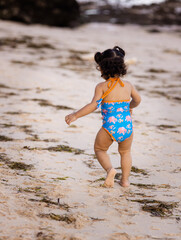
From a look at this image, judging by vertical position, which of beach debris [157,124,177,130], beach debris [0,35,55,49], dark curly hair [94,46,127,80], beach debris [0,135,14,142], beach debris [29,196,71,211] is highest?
dark curly hair [94,46,127,80]

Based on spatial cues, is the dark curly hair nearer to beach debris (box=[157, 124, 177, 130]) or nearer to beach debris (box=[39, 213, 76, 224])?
beach debris (box=[39, 213, 76, 224])

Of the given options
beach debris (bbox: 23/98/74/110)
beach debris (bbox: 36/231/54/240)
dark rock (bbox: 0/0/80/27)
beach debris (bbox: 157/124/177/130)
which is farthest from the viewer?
dark rock (bbox: 0/0/80/27)

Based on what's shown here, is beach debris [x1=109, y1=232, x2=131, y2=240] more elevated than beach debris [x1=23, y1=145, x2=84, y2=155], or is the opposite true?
beach debris [x1=109, y1=232, x2=131, y2=240]

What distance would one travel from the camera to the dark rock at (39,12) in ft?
46.2

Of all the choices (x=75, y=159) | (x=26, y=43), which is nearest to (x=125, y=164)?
Answer: (x=75, y=159)

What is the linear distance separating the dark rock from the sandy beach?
19.9ft

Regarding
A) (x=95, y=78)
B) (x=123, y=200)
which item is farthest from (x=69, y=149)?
(x=95, y=78)

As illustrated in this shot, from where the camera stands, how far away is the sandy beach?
225 cm

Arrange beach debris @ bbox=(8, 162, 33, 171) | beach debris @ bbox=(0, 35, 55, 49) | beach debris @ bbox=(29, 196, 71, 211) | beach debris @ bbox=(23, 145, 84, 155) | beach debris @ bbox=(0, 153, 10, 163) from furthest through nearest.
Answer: beach debris @ bbox=(0, 35, 55, 49) < beach debris @ bbox=(23, 145, 84, 155) < beach debris @ bbox=(0, 153, 10, 163) < beach debris @ bbox=(8, 162, 33, 171) < beach debris @ bbox=(29, 196, 71, 211)

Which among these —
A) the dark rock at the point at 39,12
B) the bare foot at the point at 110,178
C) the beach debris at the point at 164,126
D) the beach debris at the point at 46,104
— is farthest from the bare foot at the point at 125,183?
the dark rock at the point at 39,12

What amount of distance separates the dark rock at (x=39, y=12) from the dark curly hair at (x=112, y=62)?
38.8 ft

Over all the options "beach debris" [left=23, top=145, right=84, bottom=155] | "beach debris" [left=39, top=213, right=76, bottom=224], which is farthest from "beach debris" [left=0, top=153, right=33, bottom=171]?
"beach debris" [left=39, top=213, right=76, bottom=224]

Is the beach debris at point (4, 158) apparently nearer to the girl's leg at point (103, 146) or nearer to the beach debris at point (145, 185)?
the girl's leg at point (103, 146)

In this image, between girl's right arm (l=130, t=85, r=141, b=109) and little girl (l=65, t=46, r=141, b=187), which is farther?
girl's right arm (l=130, t=85, r=141, b=109)
